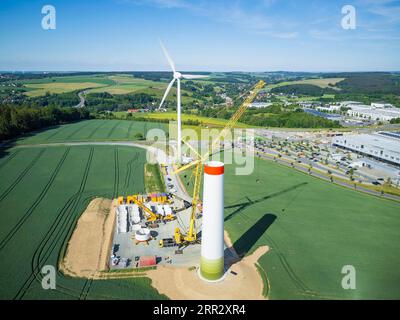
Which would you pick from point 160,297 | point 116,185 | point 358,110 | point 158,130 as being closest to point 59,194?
point 116,185

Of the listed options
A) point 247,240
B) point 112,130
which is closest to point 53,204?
point 247,240

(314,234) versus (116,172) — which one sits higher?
(116,172)

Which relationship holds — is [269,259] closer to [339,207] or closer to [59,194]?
[339,207]

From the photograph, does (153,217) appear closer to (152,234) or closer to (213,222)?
(152,234)

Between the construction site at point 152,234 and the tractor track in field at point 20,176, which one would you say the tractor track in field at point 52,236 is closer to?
the construction site at point 152,234

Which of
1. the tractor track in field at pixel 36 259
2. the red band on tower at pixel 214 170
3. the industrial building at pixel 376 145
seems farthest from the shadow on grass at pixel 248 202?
the industrial building at pixel 376 145

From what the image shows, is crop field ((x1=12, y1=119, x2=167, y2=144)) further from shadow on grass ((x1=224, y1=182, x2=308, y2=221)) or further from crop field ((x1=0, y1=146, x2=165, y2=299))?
shadow on grass ((x1=224, y1=182, x2=308, y2=221))
